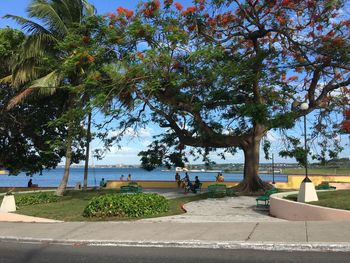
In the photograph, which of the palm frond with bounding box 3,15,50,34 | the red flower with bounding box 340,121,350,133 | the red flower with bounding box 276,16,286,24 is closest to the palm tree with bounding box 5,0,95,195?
the palm frond with bounding box 3,15,50,34

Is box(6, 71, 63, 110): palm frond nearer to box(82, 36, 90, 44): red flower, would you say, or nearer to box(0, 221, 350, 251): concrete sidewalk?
box(82, 36, 90, 44): red flower

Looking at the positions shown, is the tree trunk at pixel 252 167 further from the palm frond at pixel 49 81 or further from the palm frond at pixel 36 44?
the palm frond at pixel 36 44

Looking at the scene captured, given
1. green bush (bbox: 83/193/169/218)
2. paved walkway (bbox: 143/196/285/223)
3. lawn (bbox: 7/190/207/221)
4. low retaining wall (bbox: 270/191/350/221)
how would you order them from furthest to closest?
lawn (bbox: 7/190/207/221), green bush (bbox: 83/193/169/218), paved walkway (bbox: 143/196/285/223), low retaining wall (bbox: 270/191/350/221)

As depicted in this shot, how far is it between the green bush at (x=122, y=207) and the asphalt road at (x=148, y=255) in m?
4.60

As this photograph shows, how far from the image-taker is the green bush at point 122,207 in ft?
47.2

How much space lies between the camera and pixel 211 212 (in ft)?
52.0

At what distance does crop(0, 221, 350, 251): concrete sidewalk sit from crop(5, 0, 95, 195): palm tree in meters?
9.04

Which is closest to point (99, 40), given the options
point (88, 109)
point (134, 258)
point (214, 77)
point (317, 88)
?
point (88, 109)

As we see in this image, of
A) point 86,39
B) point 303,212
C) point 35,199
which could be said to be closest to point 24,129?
point 35,199

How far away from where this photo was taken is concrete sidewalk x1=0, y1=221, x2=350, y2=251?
9133 mm

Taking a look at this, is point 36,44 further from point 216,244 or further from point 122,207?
point 216,244

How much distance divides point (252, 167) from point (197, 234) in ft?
44.5

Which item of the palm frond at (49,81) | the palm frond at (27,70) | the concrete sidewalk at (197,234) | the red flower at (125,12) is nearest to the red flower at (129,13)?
the red flower at (125,12)

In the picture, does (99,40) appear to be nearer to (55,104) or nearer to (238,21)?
(238,21)
